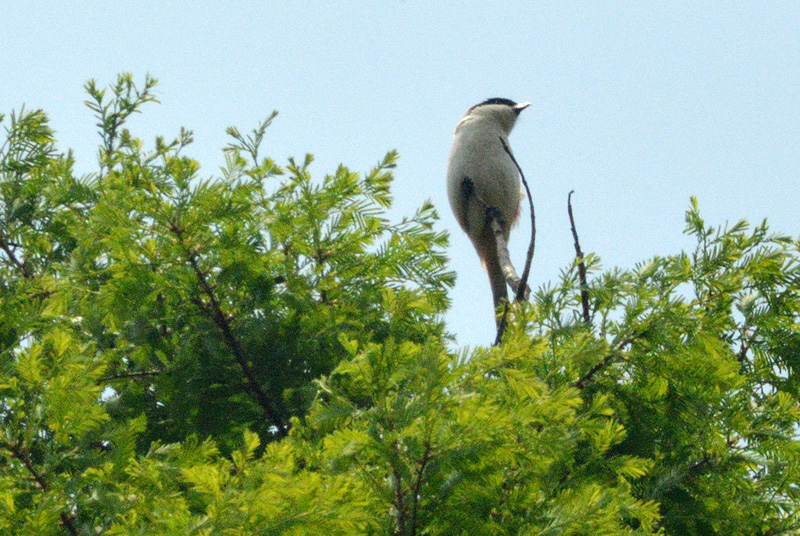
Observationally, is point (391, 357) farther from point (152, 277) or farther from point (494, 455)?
point (152, 277)

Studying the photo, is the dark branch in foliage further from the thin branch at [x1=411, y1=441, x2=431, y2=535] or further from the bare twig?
the bare twig

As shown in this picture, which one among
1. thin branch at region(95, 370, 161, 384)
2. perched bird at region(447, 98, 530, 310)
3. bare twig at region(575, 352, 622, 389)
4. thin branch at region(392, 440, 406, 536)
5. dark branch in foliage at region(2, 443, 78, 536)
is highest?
perched bird at region(447, 98, 530, 310)

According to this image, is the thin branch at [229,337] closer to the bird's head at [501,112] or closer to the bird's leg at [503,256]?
the bird's leg at [503,256]

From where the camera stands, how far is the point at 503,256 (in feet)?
17.7

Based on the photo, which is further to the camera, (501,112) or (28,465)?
(501,112)

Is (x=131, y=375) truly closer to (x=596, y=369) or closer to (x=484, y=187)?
(x=596, y=369)

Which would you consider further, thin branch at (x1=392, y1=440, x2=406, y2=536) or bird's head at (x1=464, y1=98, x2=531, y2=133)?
bird's head at (x1=464, y1=98, x2=531, y2=133)

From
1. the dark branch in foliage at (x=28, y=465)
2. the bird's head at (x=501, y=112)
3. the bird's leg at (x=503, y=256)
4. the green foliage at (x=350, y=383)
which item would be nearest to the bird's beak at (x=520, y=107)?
the bird's head at (x=501, y=112)

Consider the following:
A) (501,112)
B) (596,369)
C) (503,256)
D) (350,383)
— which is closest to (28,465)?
(350,383)

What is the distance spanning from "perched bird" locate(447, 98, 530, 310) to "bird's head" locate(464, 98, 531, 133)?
0.50 feet

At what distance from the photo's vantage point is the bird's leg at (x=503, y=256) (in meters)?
4.77

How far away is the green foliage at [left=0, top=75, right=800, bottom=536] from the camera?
212cm

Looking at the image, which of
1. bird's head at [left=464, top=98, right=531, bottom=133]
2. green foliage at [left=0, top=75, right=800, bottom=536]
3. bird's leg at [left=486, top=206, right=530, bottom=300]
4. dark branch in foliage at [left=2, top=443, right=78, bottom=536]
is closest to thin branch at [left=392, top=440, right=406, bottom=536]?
green foliage at [left=0, top=75, right=800, bottom=536]

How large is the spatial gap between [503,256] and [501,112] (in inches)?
106
